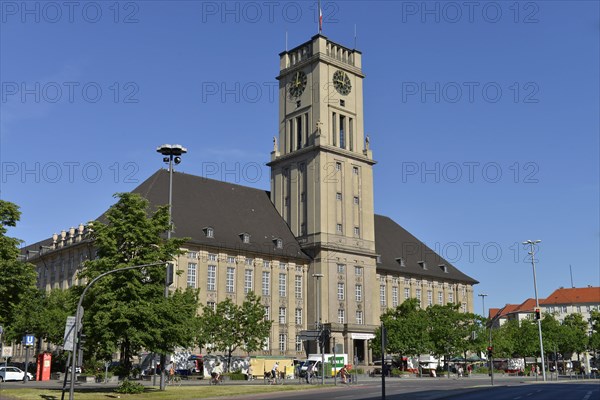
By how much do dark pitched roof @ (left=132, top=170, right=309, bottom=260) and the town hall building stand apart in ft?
0.56

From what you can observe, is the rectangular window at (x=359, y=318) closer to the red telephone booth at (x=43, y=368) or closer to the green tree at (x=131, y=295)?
the red telephone booth at (x=43, y=368)

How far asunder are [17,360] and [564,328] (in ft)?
287

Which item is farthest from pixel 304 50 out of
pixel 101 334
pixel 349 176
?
pixel 101 334

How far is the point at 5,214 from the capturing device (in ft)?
148

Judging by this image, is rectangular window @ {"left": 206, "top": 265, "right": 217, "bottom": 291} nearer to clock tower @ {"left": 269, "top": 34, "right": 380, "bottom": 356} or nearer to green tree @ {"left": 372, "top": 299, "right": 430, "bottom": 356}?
clock tower @ {"left": 269, "top": 34, "right": 380, "bottom": 356}

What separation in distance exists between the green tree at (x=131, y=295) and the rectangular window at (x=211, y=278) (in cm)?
3593

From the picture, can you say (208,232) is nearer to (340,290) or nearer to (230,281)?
(230,281)

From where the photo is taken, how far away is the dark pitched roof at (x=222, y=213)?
7856cm

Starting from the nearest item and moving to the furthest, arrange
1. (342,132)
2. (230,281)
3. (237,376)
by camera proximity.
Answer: (237,376) < (230,281) < (342,132)

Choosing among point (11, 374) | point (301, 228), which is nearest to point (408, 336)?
point (301, 228)

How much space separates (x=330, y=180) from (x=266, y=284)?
16123mm

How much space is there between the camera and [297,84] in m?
93.9

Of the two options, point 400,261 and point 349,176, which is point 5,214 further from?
point 400,261

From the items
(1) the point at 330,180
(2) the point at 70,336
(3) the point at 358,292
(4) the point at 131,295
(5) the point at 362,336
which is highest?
(1) the point at 330,180
